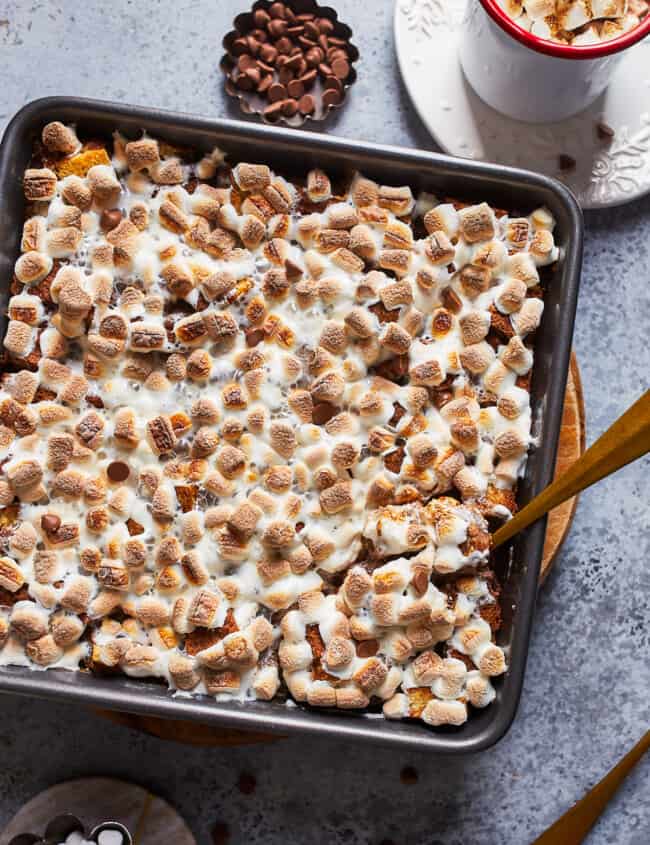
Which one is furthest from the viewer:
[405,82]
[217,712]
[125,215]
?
[405,82]

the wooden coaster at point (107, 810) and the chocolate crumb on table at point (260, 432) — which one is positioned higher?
the chocolate crumb on table at point (260, 432)

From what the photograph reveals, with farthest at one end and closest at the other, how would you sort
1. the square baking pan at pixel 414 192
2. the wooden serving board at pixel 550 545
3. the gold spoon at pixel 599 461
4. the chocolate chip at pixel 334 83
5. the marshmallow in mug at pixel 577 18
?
the chocolate chip at pixel 334 83
the wooden serving board at pixel 550 545
the marshmallow in mug at pixel 577 18
the square baking pan at pixel 414 192
the gold spoon at pixel 599 461

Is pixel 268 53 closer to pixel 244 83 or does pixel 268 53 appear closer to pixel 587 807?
pixel 244 83

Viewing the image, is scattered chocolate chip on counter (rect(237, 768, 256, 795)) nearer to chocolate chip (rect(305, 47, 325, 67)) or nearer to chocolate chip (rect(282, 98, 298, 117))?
chocolate chip (rect(282, 98, 298, 117))

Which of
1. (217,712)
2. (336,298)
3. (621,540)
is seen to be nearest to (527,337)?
(336,298)

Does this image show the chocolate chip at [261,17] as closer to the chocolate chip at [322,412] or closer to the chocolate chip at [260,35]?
the chocolate chip at [260,35]

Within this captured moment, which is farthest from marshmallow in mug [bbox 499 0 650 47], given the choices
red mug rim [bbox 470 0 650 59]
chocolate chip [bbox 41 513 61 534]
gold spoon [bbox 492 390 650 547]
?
chocolate chip [bbox 41 513 61 534]

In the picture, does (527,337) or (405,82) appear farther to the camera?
(405,82)

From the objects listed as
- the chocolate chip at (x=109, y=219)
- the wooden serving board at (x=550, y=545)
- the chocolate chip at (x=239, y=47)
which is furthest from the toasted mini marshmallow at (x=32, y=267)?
the wooden serving board at (x=550, y=545)

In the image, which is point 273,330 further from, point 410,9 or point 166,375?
point 410,9
